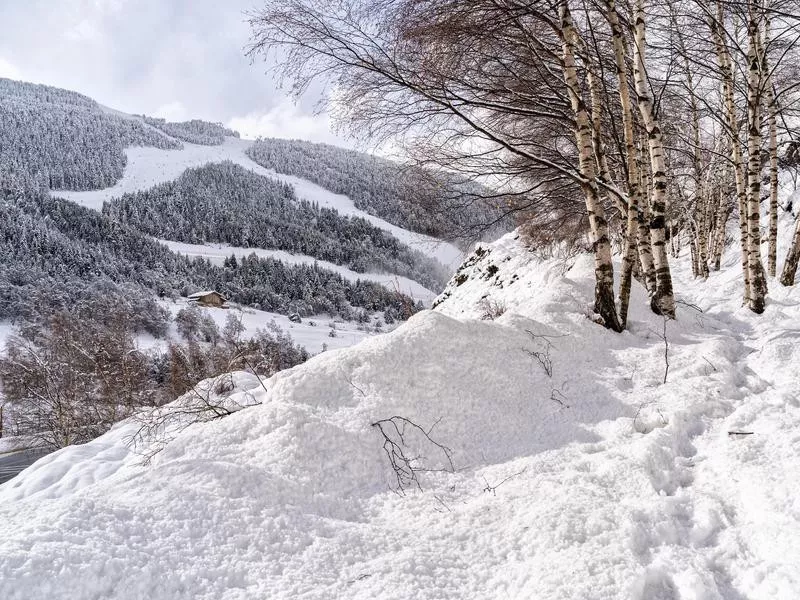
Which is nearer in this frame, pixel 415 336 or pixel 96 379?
pixel 415 336

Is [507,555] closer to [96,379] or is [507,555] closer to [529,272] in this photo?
[529,272]

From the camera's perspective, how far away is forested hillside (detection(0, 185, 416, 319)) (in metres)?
71.4

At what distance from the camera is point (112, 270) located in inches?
3312

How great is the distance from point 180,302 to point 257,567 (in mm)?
91900

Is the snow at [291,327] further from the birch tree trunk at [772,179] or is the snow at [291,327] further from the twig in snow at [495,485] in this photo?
the twig in snow at [495,485]

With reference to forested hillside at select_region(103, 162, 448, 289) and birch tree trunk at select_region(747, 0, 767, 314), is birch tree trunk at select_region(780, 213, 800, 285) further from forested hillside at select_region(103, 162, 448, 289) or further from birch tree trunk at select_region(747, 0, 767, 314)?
forested hillside at select_region(103, 162, 448, 289)

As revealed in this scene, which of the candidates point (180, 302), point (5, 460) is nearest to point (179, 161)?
point (180, 302)

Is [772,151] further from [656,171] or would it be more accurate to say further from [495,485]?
[495,485]

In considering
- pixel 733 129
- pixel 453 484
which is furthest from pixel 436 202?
pixel 733 129

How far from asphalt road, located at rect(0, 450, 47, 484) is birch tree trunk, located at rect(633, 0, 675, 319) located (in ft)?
71.7

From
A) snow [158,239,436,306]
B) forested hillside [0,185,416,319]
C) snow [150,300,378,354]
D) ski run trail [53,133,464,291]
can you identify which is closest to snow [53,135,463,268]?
ski run trail [53,133,464,291]

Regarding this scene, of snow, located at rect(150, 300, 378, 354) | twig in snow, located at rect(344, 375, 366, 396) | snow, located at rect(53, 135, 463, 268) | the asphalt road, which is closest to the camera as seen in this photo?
twig in snow, located at rect(344, 375, 366, 396)

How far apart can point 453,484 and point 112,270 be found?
99594 millimetres

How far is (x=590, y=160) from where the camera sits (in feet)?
18.9
